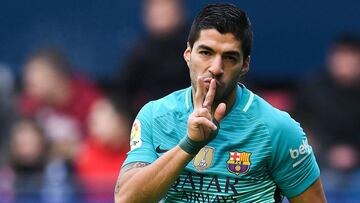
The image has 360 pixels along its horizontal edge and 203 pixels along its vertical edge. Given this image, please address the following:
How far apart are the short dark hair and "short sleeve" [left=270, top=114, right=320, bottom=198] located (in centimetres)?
40

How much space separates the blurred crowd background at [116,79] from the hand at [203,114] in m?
4.03

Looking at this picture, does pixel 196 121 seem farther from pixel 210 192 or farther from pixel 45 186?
pixel 45 186

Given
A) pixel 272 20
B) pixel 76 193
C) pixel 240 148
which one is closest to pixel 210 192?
pixel 240 148

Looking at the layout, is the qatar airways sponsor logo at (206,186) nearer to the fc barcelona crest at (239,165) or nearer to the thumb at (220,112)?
the fc barcelona crest at (239,165)

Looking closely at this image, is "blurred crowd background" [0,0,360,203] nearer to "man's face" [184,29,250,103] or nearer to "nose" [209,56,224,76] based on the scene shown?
"man's face" [184,29,250,103]

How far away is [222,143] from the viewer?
503 cm

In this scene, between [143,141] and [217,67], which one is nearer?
[217,67]

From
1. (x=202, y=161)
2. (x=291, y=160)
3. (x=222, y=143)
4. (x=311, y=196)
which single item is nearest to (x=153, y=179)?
(x=202, y=161)

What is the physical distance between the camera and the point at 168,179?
466cm

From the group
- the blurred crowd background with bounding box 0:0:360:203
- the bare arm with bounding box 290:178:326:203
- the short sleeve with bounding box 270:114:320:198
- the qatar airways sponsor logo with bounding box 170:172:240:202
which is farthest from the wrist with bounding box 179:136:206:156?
the blurred crowd background with bounding box 0:0:360:203

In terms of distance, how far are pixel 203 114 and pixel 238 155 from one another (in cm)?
50

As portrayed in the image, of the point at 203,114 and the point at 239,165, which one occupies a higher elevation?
the point at 203,114

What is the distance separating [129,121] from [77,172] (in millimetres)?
632

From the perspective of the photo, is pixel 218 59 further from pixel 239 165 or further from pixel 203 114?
pixel 239 165
